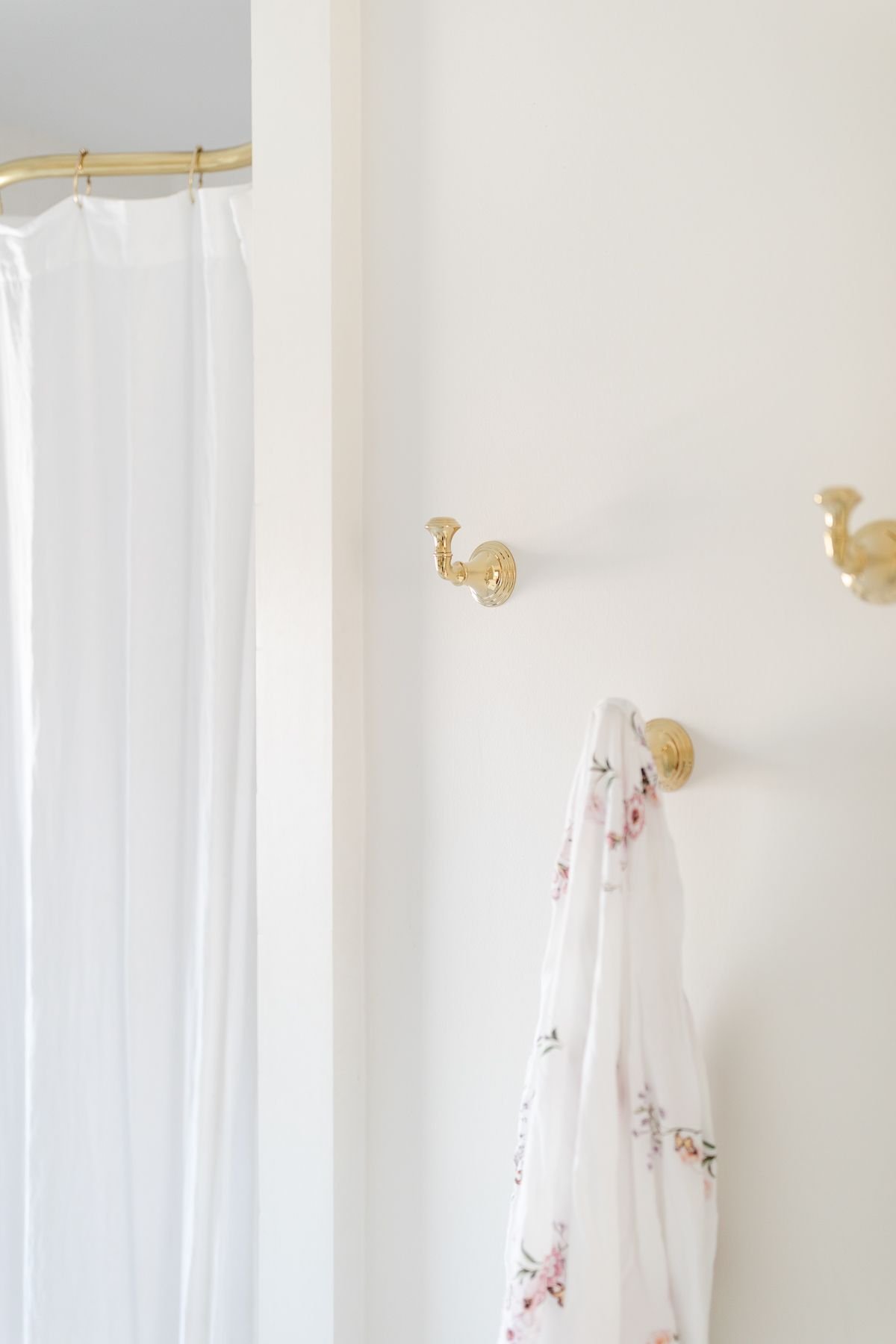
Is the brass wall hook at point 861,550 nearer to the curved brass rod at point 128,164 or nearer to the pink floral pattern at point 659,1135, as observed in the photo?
the pink floral pattern at point 659,1135

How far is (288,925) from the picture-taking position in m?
1.04

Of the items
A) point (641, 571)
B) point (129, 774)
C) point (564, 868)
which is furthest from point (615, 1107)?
point (129, 774)

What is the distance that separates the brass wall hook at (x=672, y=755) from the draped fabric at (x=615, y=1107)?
0.05m

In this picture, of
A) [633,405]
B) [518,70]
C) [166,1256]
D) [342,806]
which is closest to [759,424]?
[633,405]

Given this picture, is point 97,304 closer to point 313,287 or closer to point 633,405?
point 313,287

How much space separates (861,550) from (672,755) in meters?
0.25

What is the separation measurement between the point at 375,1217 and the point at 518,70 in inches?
40.1

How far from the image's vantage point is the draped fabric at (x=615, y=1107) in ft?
2.39

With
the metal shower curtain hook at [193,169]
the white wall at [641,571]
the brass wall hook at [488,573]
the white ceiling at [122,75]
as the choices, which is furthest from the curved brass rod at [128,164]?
the brass wall hook at [488,573]

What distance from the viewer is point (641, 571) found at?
33.8 inches

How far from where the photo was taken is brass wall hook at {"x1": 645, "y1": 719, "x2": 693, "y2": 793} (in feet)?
2.68

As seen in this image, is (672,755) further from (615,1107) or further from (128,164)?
(128,164)

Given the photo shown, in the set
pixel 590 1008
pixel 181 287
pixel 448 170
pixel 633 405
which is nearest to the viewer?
pixel 590 1008

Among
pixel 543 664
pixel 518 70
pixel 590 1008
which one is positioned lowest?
pixel 590 1008
